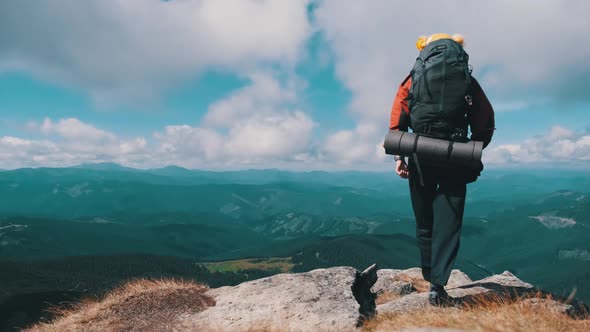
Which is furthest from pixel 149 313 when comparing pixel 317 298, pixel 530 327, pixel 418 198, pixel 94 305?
pixel 530 327

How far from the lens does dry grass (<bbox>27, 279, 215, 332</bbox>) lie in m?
7.90

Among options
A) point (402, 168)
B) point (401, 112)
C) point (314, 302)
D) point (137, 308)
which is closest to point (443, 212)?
point (402, 168)

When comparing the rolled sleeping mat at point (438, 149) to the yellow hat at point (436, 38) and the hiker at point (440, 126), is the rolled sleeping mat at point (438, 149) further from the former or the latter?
the yellow hat at point (436, 38)

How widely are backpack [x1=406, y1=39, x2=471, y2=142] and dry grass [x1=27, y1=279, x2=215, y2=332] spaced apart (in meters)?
6.97

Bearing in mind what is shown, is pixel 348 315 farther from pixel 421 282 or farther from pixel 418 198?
pixel 421 282

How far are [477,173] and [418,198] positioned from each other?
1.32 metres

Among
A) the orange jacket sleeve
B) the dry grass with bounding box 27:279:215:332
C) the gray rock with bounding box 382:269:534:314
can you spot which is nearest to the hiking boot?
the gray rock with bounding box 382:269:534:314

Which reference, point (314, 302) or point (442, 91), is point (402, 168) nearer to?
point (442, 91)

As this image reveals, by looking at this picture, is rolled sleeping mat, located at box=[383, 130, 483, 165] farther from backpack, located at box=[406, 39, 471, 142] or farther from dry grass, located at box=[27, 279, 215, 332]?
dry grass, located at box=[27, 279, 215, 332]

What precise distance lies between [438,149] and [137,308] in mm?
7899

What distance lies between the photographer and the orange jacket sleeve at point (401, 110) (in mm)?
7652

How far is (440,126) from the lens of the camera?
23.0 ft

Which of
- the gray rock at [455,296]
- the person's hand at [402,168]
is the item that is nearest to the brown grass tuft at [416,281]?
the gray rock at [455,296]

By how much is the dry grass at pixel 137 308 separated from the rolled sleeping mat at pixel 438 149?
20.7 feet
